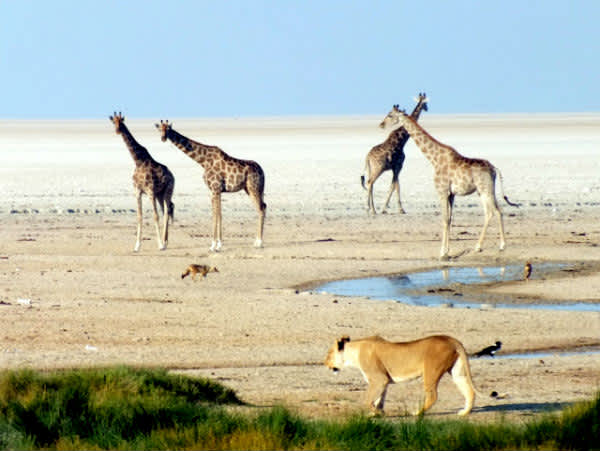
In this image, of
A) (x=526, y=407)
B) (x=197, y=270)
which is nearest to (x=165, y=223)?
(x=197, y=270)

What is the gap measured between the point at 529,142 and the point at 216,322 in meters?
53.1

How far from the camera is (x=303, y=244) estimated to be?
22.2 m

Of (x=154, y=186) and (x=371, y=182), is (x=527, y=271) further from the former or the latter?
(x=371, y=182)

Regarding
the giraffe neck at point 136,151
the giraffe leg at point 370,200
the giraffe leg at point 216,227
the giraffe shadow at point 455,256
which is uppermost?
the giraffe neck at point 136,151

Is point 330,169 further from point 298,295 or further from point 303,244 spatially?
point 298,295

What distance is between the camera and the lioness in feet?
30.8

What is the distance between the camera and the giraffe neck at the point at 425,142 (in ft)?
71.5

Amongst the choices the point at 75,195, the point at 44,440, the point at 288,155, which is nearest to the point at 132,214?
the point at 75,195

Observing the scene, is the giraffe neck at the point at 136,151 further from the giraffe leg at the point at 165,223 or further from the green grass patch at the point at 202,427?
the green grass patch at the point at 202,427

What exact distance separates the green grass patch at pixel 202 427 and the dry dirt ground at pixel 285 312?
1.00m

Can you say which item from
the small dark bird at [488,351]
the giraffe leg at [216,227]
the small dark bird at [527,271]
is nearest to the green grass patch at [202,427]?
the small dark bird at [488,351]

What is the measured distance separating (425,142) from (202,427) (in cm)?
1408

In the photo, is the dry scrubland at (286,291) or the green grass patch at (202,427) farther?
the dry scrubland at (286,291)

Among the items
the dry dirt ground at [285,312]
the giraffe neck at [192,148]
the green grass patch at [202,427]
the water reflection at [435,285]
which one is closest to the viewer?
the green grass patch at [202,427]
